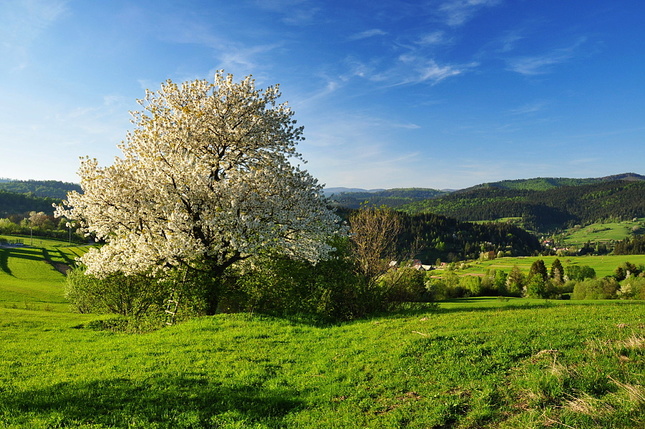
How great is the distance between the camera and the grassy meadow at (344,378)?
7711 mm

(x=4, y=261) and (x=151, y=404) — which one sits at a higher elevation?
(x=151, y=404)

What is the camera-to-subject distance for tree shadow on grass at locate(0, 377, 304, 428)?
8477 mm

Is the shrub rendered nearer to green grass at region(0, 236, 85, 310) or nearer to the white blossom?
the white blossom

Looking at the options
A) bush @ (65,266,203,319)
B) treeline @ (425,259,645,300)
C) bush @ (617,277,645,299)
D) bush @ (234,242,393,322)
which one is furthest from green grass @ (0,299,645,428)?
bush @ (617,277,645,299)

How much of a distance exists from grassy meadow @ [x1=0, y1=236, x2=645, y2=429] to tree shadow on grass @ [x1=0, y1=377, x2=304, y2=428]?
42 mm

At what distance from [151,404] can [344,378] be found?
5444mm

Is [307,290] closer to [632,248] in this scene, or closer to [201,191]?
[201,191]

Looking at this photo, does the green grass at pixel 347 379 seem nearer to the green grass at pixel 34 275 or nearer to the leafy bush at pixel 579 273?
the green grass at pixel 34 275

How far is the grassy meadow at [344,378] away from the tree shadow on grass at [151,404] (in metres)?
0.04

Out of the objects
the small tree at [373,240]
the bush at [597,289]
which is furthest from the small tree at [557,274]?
the small tree at [373,240]

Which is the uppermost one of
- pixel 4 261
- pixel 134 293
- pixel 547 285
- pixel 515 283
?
pixel 134 293

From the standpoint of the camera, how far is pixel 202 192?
2033 cm

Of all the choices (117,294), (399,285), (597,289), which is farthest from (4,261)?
(597,289)

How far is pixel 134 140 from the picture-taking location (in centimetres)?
2180
